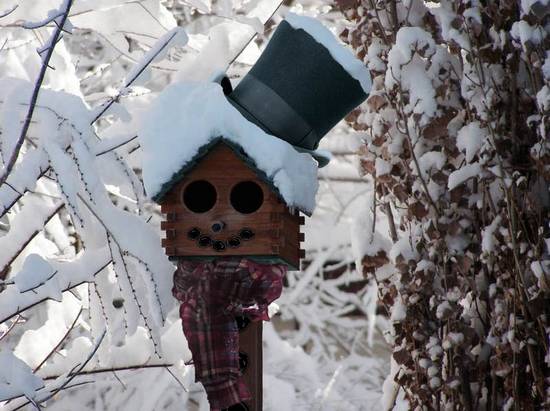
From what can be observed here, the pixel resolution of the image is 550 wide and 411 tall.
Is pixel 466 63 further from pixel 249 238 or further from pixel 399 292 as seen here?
pixel 249 238

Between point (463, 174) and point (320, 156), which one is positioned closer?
point (320, 156)

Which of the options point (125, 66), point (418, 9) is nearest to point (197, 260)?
point (418, 9)

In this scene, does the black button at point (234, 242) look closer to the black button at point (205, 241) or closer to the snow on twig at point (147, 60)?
the black button at point (205, 241)

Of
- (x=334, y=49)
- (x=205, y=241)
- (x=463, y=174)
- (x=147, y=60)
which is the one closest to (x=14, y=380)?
(x=205, y=241)

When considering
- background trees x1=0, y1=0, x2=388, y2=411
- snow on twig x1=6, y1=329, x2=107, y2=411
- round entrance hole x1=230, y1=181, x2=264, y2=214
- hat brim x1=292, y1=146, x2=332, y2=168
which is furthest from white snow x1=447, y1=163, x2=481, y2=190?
snow on twig x1=6, y1=329, x2=107, y2=411

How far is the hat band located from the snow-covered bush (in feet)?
2.52

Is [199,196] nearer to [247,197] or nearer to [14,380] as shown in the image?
[247,197]

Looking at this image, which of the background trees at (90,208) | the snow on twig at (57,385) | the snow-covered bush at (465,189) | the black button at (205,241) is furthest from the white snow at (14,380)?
the snow-covered bush at (465,189)

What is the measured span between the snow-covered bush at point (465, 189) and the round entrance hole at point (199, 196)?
3.01 ft

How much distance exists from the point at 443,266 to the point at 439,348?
0.27 m

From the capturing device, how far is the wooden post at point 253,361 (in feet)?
9.20

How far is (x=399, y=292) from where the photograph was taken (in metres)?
3.63

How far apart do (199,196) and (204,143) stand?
0.19 m

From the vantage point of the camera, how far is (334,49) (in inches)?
109
